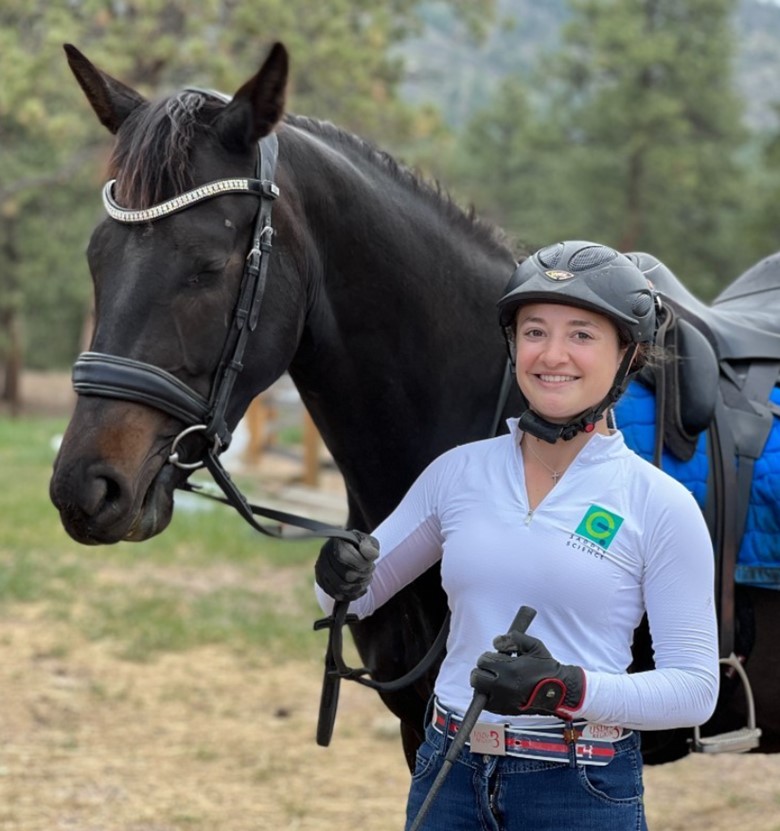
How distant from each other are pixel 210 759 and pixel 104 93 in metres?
3.39

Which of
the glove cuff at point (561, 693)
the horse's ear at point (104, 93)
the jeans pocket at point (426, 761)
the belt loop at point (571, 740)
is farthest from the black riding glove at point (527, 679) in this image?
the horse's ear at point (104, 93)

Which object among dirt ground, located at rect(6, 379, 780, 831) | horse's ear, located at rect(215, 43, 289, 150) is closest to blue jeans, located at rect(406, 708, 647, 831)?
horse's ear, located at rect(215, 43, 289, 150)

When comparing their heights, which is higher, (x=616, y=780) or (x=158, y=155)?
(x=158, y=155)

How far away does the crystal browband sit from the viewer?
1.95m

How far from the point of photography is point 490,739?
178cm

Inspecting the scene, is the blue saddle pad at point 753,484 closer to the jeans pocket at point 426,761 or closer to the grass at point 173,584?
the jeans pocket at point 426,761

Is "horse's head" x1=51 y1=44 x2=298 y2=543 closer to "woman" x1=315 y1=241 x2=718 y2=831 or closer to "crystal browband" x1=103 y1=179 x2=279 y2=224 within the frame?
"crystal browband" x1=103 y1=179 x2=279 y2=224

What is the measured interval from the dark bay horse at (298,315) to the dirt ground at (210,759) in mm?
2013

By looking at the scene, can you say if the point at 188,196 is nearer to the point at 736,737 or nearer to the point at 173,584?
the point at 736,737

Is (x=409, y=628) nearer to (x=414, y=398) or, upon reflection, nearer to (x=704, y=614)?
(x=414, y=398)

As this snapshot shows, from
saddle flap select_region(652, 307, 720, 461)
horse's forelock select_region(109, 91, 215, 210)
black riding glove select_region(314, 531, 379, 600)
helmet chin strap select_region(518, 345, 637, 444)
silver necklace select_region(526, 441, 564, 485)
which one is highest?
horse's forelock select_region(109, 91, 215, 210)

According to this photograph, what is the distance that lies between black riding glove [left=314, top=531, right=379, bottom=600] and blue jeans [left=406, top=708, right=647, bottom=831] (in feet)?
A: 1.03

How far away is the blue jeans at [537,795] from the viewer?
1740 millimetres

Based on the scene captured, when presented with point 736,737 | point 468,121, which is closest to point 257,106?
point 736,737
